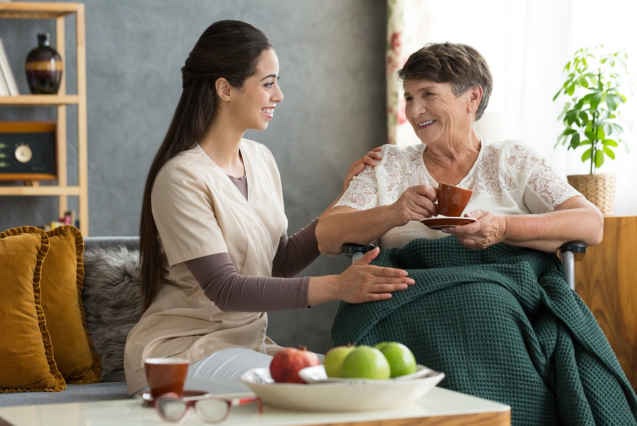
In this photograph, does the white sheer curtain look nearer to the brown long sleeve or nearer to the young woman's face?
the young woman's face

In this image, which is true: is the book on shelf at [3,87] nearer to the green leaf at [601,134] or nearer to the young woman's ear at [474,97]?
the young woman's ear at [474,97]

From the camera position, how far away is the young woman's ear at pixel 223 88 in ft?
7.09

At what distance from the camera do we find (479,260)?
84.9 inches

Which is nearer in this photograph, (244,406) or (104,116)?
(244,406)

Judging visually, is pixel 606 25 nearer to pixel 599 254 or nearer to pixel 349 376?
pixel 599 254

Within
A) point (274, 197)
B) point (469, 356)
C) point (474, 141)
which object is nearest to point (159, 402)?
point (469, 356)

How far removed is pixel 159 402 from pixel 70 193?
235 cm

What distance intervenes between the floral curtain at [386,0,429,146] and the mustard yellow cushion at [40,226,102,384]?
1889 millimetres

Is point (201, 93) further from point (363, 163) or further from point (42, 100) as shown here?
point (42, 100)

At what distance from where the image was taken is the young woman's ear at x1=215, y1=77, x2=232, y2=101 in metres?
2.16

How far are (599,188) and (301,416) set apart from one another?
6.36 ft

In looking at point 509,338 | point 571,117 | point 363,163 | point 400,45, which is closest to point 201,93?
point 363,163

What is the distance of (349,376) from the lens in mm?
1305

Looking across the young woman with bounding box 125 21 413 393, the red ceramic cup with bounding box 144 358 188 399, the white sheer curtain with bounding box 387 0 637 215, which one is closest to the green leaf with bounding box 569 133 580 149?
the white sheer curtain with bounding box 387 0 637 215
